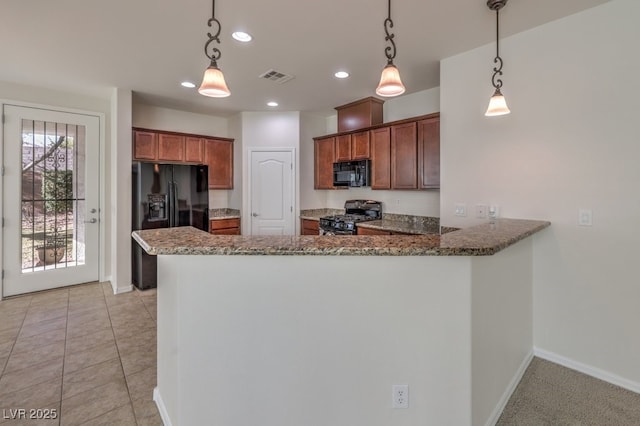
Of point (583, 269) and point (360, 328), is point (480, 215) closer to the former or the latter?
point (583, 269)

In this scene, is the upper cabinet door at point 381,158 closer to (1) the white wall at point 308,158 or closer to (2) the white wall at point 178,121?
(1) the white wall at point 308,158

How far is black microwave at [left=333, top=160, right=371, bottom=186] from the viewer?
4309mm

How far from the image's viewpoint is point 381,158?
13.4 feet

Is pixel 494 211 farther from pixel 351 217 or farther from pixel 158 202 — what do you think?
pixel 158 202

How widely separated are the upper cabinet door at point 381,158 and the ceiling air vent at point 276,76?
1318mm

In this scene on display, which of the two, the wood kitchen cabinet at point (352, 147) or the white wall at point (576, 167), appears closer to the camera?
the white wall at point (576, 167)

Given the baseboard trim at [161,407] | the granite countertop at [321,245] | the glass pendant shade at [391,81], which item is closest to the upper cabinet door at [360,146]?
the glass pendant shade at [391,81]

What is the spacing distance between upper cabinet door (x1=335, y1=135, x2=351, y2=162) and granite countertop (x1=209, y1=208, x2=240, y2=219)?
1.95m

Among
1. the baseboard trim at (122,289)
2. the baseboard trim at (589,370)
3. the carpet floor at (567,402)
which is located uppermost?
the baseboard trim at (122,289)

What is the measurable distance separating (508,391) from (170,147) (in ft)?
15.9

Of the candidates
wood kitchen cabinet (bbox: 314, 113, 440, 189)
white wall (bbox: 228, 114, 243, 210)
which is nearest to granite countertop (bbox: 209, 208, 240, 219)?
white wall (bbox: 228, 114, 243, 210)

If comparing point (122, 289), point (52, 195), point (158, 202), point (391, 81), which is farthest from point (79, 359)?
point (391, 81)

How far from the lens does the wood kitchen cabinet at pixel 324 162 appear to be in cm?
495

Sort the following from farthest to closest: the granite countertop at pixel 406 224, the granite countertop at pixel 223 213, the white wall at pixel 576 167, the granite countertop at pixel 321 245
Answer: the granite countertop at pixel 223 213
the granite countertop at pixel 406 224
the white wall at pixel 576 167
the granite countertop at pixel 321 245
